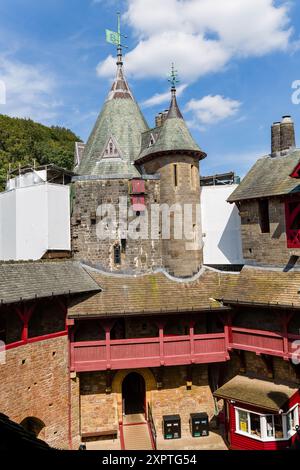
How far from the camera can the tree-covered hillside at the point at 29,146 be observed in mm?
47969

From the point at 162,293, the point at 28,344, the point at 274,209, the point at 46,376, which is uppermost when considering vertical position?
the point at 274,209

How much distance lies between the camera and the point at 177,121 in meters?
22.0

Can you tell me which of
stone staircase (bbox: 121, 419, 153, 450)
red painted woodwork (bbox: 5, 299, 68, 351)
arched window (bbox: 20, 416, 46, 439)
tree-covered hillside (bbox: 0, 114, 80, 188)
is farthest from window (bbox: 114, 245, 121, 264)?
tree-covered hillside (bbox: 0, 114, 80, 188)

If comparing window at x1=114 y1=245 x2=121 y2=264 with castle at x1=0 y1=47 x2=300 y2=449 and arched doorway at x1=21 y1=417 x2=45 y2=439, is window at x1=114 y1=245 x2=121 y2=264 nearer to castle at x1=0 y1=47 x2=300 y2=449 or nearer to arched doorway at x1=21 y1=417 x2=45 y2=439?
castle at x1=0 y1=47 x2=300 y2=449

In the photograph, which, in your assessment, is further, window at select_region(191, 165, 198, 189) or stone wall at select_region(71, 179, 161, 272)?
window at select_region(191, 165, 198, 189)

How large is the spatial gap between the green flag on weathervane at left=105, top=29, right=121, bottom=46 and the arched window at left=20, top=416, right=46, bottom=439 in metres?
22.7

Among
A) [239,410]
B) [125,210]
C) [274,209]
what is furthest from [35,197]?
[239,410]

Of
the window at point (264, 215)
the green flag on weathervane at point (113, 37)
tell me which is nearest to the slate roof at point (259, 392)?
the window at point (264, 215)

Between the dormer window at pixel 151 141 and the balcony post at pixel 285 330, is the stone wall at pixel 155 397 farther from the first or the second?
the dormer window at pixel 151 141

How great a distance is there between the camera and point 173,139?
21094 millimetres

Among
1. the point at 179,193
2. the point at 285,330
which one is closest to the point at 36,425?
the point at 285,330

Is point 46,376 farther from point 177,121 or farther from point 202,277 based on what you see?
point 177,121

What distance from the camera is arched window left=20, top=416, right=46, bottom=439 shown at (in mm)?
15698

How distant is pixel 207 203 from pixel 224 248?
276cm
